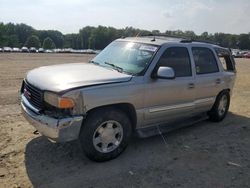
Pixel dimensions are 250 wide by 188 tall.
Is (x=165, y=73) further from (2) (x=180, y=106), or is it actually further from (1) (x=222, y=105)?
(1) (x=222, y=105)

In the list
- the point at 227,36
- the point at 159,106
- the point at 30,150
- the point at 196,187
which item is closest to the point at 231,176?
the point at 196,187

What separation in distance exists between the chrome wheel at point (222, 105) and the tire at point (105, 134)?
10.5ft

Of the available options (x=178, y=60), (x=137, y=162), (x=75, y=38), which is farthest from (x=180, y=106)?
(x=75, y=38)

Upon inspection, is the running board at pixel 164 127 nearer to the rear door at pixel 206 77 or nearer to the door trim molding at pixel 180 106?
the rear door at pixel 206 77

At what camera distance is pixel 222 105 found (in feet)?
25.4

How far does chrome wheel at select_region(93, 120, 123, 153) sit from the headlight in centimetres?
65

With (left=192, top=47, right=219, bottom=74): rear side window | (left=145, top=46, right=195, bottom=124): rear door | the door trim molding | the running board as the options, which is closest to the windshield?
(left=145, top=46, right=195, bottom=124): rear door

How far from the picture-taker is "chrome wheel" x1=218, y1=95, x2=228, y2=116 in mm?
7659

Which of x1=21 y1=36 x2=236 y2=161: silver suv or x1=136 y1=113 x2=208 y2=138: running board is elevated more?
x1=21 y1=36 x2=236 y2=161: silver suv

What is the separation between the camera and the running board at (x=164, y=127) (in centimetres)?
568

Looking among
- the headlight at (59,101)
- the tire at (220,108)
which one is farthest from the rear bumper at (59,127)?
the tire at (220,108)

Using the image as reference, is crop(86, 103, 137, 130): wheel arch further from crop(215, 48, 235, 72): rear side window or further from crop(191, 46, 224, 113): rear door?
crop(215, 48, 235, 72): rear side window

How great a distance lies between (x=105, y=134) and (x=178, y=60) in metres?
2.17

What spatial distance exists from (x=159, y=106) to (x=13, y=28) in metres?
131
